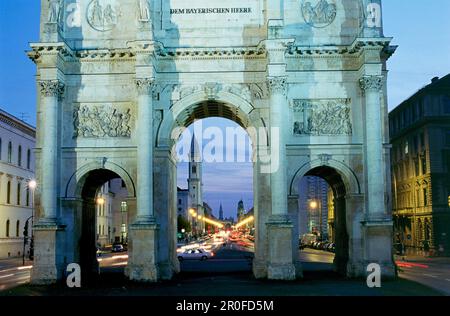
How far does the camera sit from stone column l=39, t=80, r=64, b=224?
2836 centimetres

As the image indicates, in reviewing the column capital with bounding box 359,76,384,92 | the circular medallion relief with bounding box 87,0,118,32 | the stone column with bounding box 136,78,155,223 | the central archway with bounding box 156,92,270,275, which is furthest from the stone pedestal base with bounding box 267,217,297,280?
the circular medallion relief with bounding box 87,0,118,32

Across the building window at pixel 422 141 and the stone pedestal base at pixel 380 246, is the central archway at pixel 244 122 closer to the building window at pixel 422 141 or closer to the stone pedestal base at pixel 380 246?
the stone pedestal base at pixel 380 246

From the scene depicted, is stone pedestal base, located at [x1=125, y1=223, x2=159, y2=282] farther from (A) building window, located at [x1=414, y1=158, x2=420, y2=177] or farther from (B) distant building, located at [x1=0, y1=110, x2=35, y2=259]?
(A) building window, located at [x1=414, y1=158, x2=420, y2=177]

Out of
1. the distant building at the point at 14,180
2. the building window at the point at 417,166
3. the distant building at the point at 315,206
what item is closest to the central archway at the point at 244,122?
the distant building at the point at 14,180

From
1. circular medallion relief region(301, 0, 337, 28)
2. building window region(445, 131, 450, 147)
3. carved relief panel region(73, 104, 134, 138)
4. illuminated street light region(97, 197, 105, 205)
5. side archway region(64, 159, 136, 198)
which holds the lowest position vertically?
side archway region(64, 159, 136, 198)

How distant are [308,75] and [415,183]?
37.1m

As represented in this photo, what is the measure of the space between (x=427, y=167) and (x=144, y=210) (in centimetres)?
3838

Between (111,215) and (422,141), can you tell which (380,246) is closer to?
(422,141)

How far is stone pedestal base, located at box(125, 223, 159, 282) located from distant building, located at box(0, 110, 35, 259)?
30.4m

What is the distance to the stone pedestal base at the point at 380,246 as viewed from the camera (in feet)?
90.3

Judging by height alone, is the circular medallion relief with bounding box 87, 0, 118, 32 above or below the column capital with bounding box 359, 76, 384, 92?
above

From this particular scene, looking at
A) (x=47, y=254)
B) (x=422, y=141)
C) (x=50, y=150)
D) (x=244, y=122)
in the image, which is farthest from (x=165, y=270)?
(x=422, y=141)

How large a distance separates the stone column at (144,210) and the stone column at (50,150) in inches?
152

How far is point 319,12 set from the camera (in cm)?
3030
